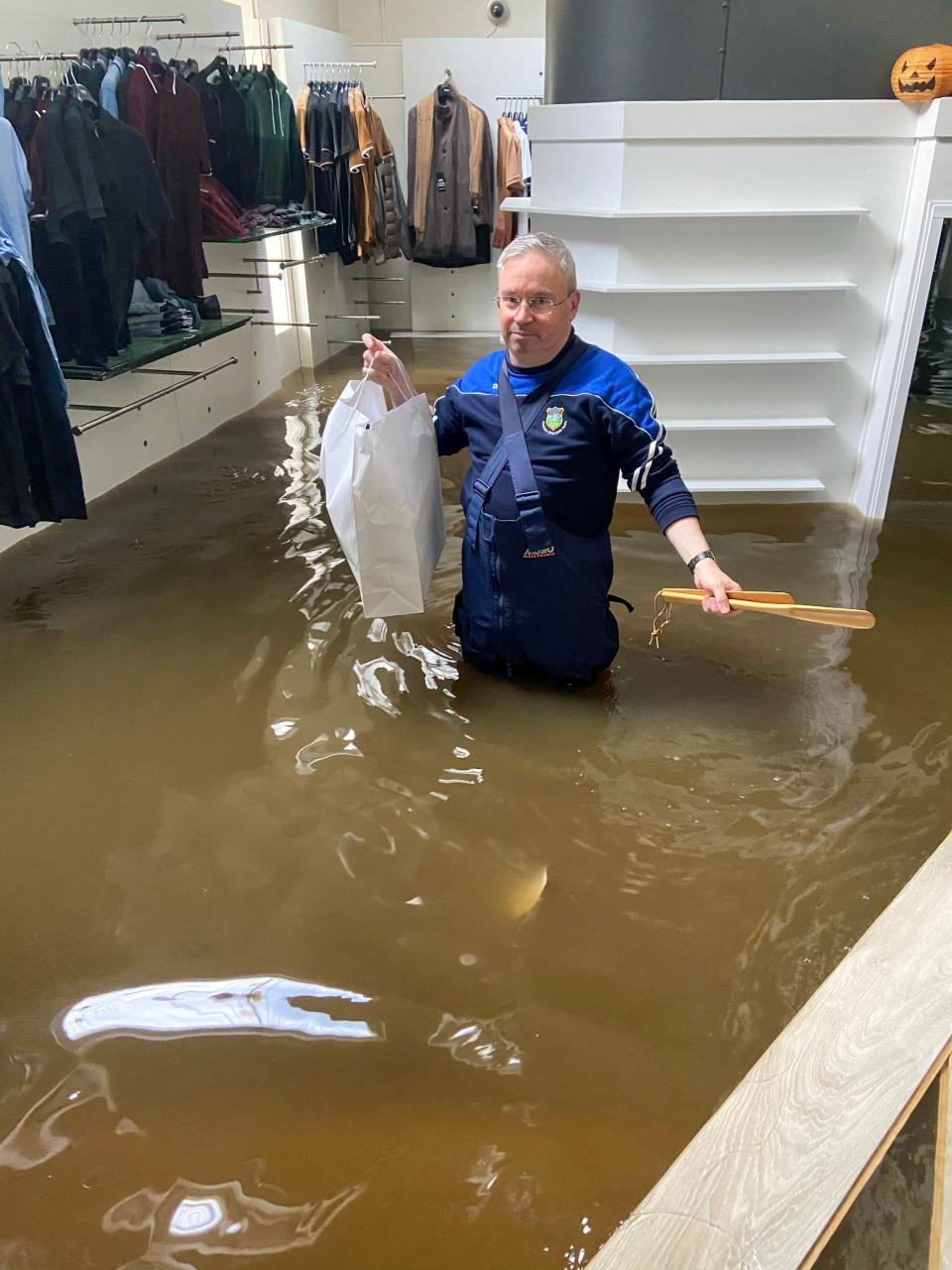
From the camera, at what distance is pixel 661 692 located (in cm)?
267

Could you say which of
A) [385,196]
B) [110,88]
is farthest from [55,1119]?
[385,196]

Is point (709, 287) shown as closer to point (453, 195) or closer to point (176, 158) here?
point (176, 158)

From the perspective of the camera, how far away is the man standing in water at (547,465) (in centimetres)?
214

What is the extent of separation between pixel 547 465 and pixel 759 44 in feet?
7.42

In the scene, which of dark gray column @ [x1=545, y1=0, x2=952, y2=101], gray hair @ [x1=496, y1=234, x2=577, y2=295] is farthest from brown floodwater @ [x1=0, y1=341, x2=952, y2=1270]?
dark gray column @ [x1=545, y1=0, x2=952, y2=101]

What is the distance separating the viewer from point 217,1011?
67.6 inches

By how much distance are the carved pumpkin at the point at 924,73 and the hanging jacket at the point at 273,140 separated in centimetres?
288

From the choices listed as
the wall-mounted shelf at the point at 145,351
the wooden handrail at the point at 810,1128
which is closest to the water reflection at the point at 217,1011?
the wooden handrail at the point at 810,1128

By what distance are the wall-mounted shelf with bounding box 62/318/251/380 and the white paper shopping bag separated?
148 centimetres

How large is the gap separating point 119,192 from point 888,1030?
136 inches

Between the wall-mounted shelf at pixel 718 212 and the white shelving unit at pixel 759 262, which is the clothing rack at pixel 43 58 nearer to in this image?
the white shelving unit at pixel 759 262

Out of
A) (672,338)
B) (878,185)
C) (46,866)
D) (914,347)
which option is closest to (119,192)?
(672,338)

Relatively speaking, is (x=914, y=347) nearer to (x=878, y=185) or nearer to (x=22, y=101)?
(x=878, y=185)

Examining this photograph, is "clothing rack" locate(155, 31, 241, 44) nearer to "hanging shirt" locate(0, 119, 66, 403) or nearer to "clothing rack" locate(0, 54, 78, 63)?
"clothing rack" locate(0, 54, 78, 63)
